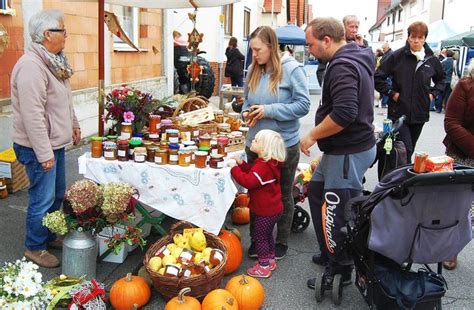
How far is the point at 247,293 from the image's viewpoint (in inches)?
122

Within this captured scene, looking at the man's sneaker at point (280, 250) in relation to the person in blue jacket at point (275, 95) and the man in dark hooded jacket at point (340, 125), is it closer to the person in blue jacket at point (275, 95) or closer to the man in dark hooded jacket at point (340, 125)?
the person in blue jacket at point (275, 95)

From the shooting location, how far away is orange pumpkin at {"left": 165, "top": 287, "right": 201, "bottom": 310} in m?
2.87

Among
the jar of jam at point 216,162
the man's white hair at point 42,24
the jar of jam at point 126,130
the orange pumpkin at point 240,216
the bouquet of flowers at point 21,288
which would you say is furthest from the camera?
the orange pumpkin at point 240,216

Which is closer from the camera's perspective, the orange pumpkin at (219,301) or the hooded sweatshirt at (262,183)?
the orange pumpkin at (219,301)

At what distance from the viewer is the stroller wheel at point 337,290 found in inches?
128

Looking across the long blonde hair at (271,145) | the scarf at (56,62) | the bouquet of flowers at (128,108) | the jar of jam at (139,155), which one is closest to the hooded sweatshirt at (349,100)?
the long blonde hair at (271,145)

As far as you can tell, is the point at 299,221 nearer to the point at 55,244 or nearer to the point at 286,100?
the point at 286,100

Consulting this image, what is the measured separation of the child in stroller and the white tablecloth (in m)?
0.97

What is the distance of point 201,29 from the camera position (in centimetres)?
1524

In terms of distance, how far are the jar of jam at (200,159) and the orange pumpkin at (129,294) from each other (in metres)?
0.88

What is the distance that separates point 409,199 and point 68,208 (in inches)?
86.5

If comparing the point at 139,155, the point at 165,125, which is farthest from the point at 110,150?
the point at 165,125

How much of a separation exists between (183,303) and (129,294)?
389 mm

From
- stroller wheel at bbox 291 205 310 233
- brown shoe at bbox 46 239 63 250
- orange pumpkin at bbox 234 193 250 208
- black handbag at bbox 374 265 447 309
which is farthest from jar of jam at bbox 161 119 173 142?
black handbag at bbox 374 265 447 309
